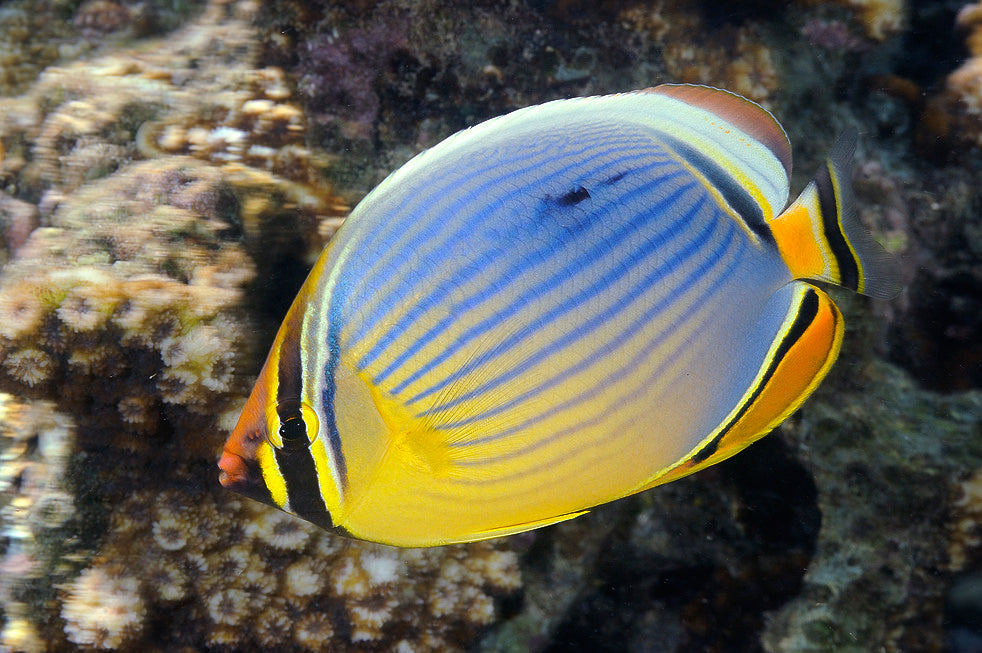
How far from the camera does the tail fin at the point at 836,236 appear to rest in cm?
112

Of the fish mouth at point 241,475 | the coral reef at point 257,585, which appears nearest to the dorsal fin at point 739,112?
the fish mouth at point 241,475

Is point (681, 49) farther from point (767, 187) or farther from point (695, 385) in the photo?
point (695, 385)

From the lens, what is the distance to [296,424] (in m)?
1.06

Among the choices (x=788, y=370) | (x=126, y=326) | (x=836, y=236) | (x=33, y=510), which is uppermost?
(x=836, y=236)

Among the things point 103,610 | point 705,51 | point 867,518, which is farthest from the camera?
point 705,51

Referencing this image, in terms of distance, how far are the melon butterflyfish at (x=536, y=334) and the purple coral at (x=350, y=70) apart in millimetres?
1135

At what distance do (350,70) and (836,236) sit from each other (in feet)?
5.49

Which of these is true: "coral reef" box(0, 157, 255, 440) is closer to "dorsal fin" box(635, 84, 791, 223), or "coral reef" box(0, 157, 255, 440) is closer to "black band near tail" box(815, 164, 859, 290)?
"dorsal fin" box(635, 84, 791, 223)

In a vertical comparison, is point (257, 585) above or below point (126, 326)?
below

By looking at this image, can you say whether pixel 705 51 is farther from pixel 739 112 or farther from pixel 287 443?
pixel 287 443

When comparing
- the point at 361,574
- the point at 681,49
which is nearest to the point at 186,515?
the point at 361,574

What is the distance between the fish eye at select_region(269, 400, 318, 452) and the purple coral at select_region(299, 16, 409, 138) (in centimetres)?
135

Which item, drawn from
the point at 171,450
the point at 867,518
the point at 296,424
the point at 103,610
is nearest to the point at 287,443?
the point at 296,424

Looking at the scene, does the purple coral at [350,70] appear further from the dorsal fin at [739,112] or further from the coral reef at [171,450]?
the dorsal fin at [739,112]
